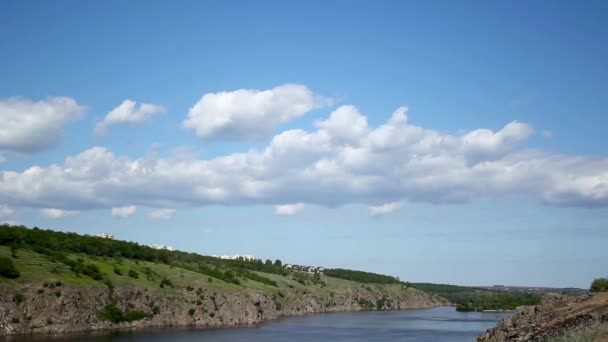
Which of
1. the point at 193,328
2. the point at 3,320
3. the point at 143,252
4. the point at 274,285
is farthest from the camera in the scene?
the point at 274,285

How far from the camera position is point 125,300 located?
100062 mm

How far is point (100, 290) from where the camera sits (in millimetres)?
95688

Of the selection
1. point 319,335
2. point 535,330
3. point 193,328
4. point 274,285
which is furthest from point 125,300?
point 274,285

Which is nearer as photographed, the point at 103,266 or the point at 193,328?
the point at 193,328

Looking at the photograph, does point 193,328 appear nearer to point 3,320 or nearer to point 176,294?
point 176,294

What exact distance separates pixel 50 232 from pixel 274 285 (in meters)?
81.4

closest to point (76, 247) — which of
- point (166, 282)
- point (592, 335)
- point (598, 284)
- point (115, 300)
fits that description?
point (166, 282)

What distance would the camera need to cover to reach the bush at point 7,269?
83875 mm

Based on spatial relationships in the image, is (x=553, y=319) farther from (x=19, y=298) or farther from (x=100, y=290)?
(x=100, y=290)

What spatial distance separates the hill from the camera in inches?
3282

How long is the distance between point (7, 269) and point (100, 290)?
15.9m

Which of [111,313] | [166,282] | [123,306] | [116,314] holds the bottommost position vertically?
[116,314]

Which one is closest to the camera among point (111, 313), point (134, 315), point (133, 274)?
point (111, 313)

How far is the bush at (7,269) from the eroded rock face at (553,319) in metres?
67.0
